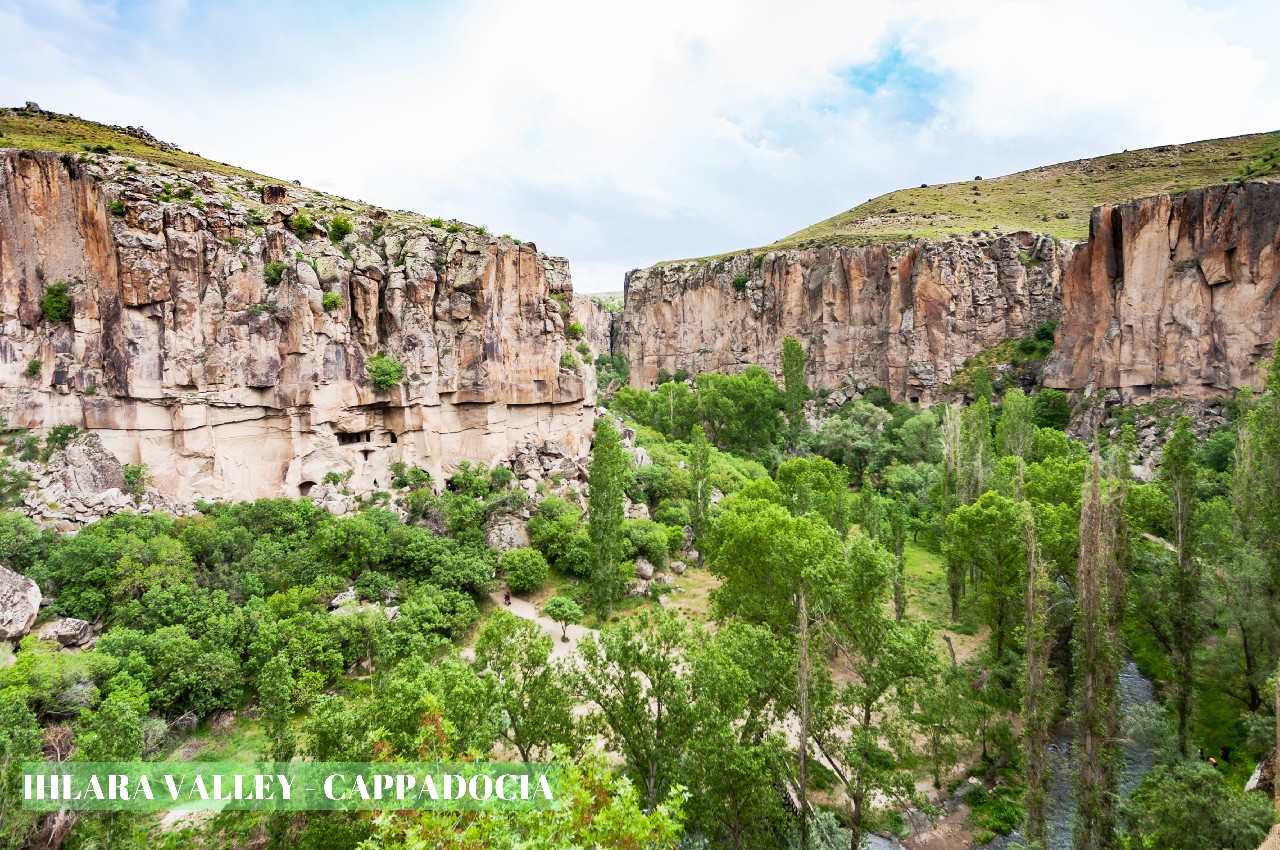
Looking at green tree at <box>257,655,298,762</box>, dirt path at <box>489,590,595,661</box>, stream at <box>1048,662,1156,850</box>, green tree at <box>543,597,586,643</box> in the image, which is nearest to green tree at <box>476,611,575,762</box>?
green tree at <box>257,655,298,762</box>

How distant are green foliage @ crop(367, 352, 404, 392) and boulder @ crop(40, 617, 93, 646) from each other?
56.0ft

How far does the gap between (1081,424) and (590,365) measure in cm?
4378

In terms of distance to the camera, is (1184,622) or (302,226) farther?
(302,226)

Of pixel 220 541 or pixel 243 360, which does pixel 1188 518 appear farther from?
pixel 243 360

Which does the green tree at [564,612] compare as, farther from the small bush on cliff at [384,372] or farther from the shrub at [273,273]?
the shrub at [273,273]

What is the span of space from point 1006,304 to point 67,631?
7825 cm

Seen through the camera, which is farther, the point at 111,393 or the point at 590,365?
the point at 590,365

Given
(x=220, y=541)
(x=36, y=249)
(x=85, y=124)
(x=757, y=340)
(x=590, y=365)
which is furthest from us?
(x=757, y=340)

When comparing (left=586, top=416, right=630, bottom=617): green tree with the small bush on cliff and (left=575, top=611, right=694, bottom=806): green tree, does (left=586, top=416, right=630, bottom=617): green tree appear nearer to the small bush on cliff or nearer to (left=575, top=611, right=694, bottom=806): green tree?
(left=575, top=611, right=694, bottom=806): green tree

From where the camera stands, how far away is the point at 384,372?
109 feet

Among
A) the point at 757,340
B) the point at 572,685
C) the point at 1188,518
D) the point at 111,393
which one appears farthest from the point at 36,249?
the point at 757,340

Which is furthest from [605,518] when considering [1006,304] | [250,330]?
[1006,304]

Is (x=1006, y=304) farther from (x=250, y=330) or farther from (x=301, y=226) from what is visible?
(x=250, y=330)

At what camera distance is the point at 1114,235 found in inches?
1961
